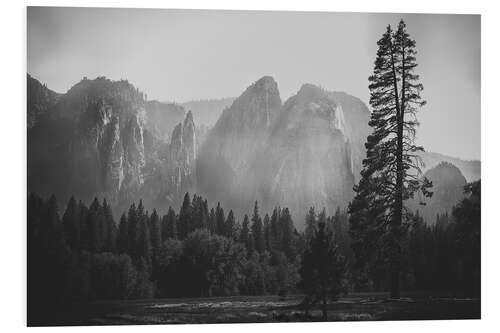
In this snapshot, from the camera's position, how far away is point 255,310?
13469mm

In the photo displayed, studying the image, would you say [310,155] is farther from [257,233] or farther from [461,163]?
[461,163]

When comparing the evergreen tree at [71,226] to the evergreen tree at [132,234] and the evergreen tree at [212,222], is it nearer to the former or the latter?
the evergreen tree at [132,234]

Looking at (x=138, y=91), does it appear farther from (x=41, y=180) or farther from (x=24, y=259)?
(x=24, y=259)

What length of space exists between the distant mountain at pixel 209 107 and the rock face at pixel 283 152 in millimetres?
112

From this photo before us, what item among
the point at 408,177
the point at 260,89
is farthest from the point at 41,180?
the point at 408,177

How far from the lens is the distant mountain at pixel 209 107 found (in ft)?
45.3

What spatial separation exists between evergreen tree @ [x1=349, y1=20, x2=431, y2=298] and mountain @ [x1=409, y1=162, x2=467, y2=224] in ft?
0.57

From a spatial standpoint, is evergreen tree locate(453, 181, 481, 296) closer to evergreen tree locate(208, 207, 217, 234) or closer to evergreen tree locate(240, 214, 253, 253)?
evergreen tree locate(240, 214, 253, 253)

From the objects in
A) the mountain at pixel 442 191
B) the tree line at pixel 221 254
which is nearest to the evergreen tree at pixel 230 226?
the tree line at pixel 221 254

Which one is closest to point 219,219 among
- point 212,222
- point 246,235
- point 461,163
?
point 212,222

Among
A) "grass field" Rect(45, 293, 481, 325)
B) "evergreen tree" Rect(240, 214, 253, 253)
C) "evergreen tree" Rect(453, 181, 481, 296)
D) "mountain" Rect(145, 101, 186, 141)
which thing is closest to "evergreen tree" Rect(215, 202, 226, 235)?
"evergreen tree" Rect(240, 214, 253, 253)

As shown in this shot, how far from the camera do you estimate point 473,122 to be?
14.3 metres

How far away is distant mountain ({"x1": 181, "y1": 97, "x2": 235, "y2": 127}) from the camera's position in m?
13.8

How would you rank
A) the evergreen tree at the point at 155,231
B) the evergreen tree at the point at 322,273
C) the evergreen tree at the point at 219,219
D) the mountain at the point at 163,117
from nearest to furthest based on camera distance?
the evergreen tree at the point at 322,273
the evergreen tree at the point at 155,231
the mountain at the point at 163,117
the evergreen tree at the point at 219,219
